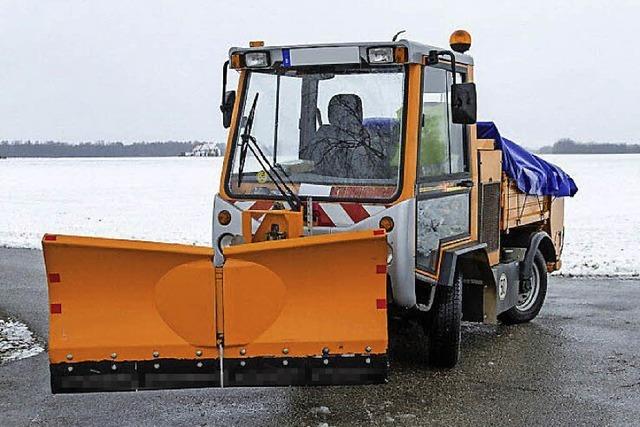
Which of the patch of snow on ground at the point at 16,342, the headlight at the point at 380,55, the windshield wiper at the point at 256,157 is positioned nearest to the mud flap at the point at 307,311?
the windshield wiper at the point at 256,157

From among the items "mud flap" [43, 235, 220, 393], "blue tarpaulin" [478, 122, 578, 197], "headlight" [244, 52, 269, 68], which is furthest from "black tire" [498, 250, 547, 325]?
"mud flap" [43, 235, 220, 393]

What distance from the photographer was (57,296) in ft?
17.4

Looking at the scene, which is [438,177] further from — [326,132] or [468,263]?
[468,263]

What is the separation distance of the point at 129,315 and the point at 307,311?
105 centimetres

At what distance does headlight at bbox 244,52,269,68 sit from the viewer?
666cm

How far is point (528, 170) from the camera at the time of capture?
8789 millimetres

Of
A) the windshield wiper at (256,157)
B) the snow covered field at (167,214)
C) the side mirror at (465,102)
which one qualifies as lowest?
the snow covered field at (167,214)

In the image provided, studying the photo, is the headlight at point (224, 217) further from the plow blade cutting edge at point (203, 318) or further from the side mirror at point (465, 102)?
the side mirror at point (465, 102)

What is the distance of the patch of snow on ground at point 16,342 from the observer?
780cm

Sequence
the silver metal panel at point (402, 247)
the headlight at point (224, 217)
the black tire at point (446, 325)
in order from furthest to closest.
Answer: the black tire at point (446, 325), the headlight at point (224, 217), the silver metal panel at point (402, 247)

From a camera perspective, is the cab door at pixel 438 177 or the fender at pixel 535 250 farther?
the fender at pixel 535 250

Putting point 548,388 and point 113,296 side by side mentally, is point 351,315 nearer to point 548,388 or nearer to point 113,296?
point 113,296

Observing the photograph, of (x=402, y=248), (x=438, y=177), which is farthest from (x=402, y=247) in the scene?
(x=438, y=177)

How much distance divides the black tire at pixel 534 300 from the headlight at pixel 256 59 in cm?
395
